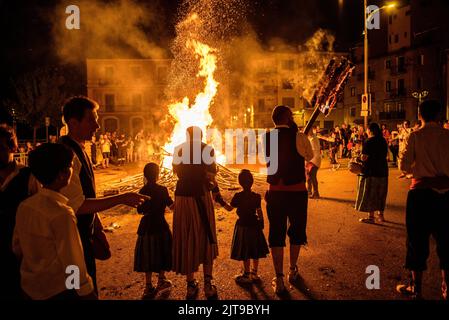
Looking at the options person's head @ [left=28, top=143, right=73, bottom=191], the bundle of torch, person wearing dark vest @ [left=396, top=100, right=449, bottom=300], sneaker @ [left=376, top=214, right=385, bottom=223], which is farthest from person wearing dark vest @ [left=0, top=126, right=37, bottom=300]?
sneaker @ [left=376, top=214, right=385, bottom=223]

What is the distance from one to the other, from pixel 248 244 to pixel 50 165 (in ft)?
9.34

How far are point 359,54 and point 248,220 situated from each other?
53299 millimetres

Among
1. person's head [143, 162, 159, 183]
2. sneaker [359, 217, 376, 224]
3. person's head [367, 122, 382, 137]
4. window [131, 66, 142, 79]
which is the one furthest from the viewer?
window [131, 66, 142, 79]

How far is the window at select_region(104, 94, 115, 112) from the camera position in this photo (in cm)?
4791

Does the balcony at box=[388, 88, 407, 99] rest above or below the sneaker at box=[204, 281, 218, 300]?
above

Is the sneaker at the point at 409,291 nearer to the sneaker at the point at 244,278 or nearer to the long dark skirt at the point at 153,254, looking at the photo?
the sneaker at the point at 244,278

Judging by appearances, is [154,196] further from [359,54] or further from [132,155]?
[359,54]

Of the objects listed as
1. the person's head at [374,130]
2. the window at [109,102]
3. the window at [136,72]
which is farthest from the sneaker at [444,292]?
the window at [109,102]

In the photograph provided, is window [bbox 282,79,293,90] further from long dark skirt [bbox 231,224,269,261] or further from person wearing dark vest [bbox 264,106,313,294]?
long dark skirt [bbox 231,224,269,261]

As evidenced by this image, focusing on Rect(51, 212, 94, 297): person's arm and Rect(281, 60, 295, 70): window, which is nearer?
Rect(51, 212, 94, 297): person's arm

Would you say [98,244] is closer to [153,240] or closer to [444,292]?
[153,240]

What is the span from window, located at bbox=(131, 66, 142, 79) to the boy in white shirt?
47240 millimetres

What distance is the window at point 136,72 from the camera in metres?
47.0

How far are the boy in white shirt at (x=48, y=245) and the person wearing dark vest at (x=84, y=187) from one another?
47cm
